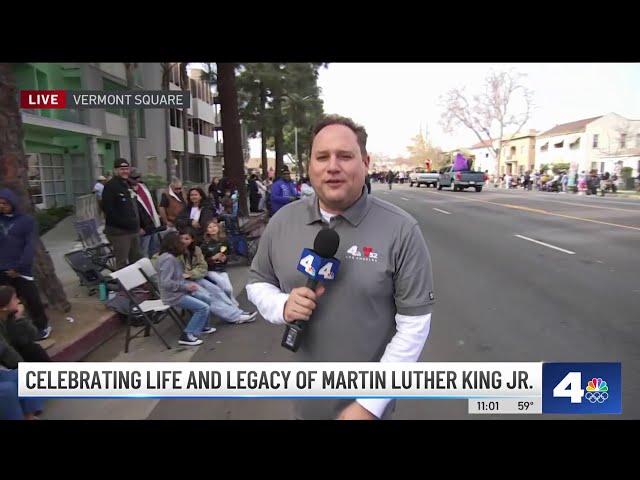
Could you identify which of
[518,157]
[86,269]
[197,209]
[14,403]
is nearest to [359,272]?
[14,403]

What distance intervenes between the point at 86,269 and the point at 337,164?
526 centimetres

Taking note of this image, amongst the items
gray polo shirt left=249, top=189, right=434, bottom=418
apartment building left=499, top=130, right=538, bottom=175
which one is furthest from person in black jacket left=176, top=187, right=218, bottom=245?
apartment building left=499, top=130, right=538, bottom=175

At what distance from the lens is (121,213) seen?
593 cm

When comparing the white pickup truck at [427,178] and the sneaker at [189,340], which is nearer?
the sneaker at [189,340]

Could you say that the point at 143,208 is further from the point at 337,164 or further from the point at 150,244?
the point at 337,164

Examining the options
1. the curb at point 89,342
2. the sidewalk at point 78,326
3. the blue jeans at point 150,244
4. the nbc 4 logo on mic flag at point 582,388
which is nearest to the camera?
the nbc 4 logo on mic flag at point 582,388

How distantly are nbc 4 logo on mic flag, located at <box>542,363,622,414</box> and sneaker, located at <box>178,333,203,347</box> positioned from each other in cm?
314

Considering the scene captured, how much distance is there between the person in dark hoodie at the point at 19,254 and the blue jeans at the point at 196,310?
121 cm

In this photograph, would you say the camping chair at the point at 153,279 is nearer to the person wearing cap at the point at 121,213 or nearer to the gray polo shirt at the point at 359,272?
the person wearing cap at the point at 121,213

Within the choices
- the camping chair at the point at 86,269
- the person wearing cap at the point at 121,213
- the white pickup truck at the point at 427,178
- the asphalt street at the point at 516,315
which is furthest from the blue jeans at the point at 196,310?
the white pickup truck at the point at 427,178

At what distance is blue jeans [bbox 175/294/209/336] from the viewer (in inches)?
178

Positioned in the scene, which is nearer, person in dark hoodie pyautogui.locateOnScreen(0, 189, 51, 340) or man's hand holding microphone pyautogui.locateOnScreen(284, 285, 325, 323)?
man's hand holding microphone pyautogui.locateOnScreen(284, 285, 325, 323)

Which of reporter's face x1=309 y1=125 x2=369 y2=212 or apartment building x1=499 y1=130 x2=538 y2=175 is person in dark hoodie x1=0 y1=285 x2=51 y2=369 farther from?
apartment building x1=499 y1=130 x2=538 y2=175

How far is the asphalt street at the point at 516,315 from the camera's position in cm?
239
